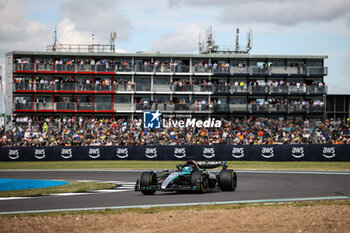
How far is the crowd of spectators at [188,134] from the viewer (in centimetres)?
3669

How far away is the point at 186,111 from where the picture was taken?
192ft

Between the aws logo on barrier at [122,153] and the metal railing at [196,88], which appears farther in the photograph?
the metal railing at [196,88]

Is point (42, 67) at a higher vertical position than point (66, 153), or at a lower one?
higher

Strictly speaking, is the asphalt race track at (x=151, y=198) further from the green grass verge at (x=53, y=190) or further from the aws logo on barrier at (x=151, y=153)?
the aws logo on barrier at (x=151, y=153)

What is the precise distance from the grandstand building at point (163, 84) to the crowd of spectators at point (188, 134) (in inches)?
664

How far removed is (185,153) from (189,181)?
2106cm

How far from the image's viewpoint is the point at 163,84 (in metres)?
61.4

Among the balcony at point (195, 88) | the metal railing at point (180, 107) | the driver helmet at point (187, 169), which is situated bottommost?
the driver helmet at point (187, 169)

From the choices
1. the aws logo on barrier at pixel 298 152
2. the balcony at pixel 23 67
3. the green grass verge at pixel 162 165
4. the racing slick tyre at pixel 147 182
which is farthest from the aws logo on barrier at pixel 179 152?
the balcony at pixel 23 67

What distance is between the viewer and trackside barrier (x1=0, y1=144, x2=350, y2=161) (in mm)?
35281

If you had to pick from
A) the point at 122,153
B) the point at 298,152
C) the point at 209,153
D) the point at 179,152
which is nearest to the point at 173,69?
the point at 122,153

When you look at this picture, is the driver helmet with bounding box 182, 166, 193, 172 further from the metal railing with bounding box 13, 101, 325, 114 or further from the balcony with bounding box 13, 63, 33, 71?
the balcony with bounding box 13, 63, 33, 71

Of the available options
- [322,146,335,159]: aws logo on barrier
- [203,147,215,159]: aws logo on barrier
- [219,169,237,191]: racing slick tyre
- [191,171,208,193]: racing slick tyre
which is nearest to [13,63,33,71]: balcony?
[203,147,215,159]: aws logo on barrier

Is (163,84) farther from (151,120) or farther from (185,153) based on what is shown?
(185,153)
